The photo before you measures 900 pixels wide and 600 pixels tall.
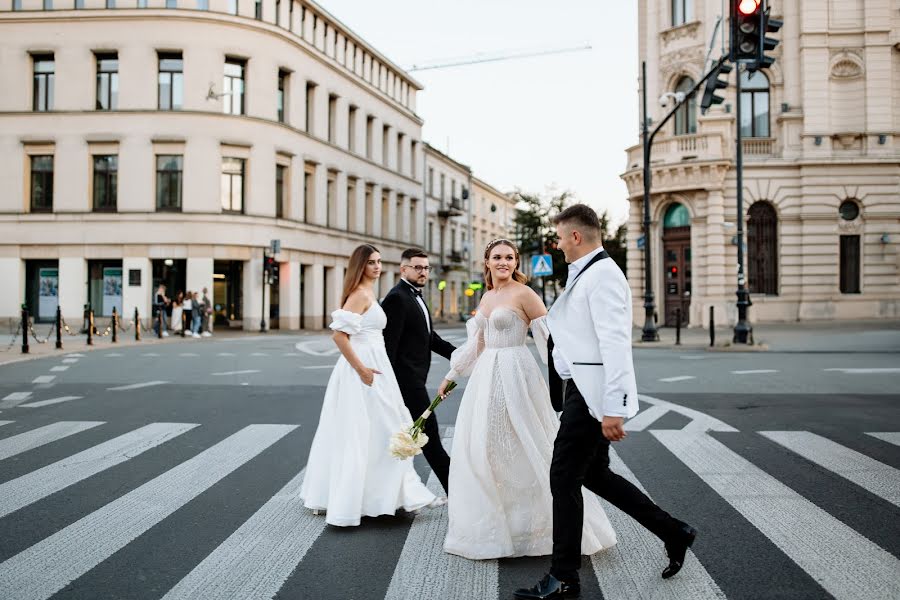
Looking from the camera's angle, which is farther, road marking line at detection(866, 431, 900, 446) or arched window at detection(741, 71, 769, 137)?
arched window at detection(741, 71, 769, 137)

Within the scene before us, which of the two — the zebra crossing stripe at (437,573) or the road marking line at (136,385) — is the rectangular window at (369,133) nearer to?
the road marking line at (136,385)

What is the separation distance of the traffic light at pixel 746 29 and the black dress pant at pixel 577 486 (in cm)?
809

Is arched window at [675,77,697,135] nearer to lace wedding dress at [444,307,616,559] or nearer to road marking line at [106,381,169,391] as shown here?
road marking line at [106,381,169,391]

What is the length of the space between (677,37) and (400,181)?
2473 centimetres

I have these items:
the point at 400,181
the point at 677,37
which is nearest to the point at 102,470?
the point at 677,37

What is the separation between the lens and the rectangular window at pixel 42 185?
35.4m

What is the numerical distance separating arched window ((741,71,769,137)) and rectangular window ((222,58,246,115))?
2183cm

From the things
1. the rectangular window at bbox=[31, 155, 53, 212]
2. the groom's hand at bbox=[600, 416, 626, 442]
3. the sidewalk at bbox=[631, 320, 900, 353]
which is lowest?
the sidewalk at bbox=[631, 320, 900, 353]

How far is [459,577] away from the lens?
4031 mm

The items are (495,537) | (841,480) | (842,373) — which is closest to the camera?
(495,537)

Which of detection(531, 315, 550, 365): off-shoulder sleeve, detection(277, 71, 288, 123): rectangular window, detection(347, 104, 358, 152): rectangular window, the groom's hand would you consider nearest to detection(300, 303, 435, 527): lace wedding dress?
detection(531, 315, 550, 365): off-shoulder sleeve

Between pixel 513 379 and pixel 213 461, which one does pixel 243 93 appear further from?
pixel 513 379

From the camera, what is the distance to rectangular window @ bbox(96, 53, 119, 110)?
3538 centimetres

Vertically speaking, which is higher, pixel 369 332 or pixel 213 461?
pixel 369 332
